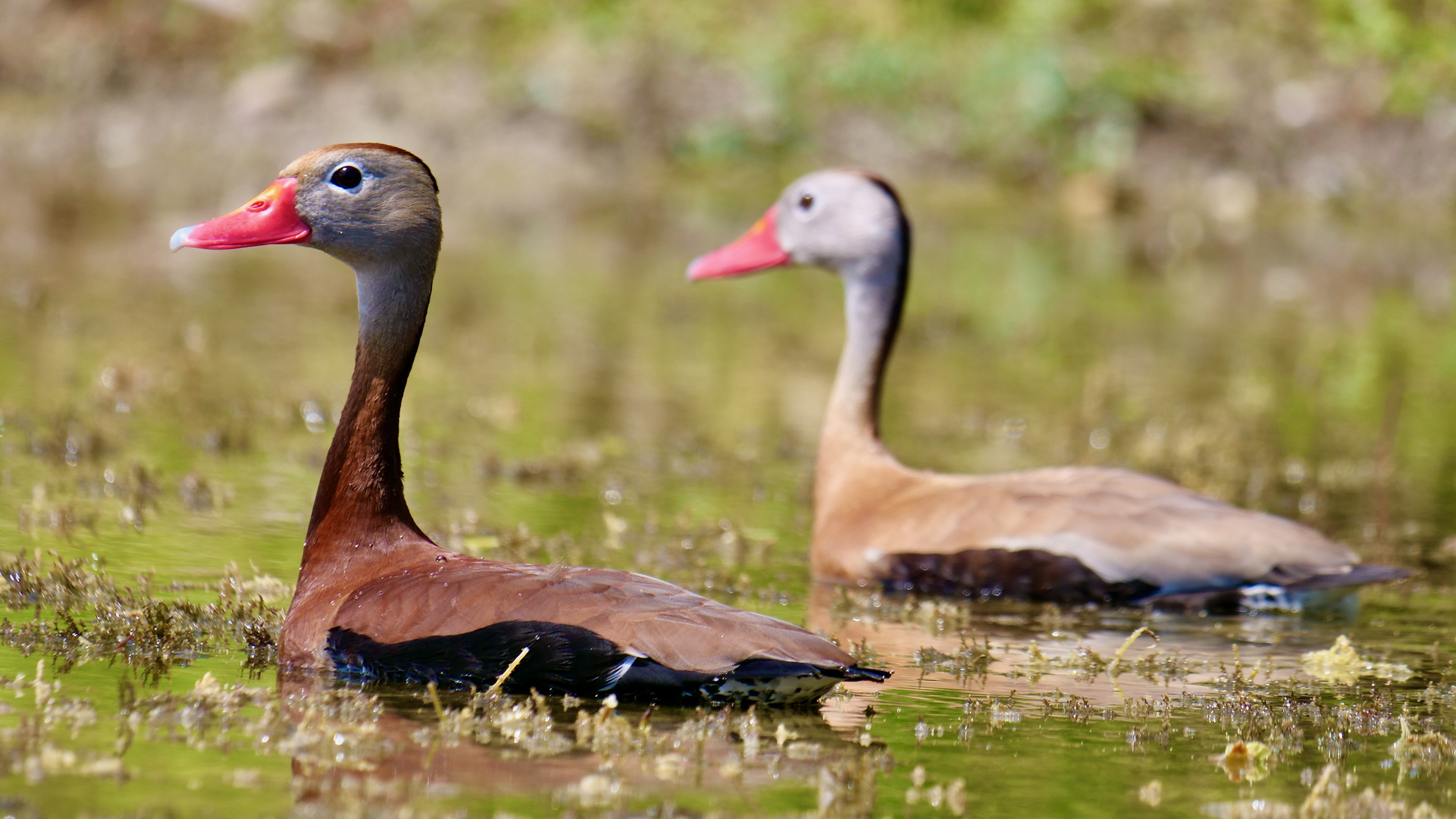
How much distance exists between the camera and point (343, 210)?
244 inches

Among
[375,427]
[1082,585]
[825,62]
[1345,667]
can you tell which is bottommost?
[1345,667]

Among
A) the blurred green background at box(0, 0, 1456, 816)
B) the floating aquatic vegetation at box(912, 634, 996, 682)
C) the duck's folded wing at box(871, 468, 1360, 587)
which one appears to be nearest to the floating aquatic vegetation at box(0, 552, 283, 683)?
the blurred green background at box(0, 0, 1456, 816)

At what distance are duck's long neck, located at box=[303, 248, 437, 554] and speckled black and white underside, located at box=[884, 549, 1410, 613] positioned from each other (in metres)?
2.43

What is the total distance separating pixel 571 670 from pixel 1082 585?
9.51 ft

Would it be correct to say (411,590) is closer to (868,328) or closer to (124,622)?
(124,622)

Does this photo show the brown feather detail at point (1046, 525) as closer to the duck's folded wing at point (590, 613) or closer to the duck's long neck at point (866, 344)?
the duck's long neck at point (866, 344)

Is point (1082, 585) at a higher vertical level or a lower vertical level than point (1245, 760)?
higher

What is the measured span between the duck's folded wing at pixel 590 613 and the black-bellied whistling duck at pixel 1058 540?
7.85 feet

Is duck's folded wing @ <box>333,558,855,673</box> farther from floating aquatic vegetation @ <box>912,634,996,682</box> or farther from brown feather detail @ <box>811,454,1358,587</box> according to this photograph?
brown feather detail @ <box>811,454,1358,587</box>

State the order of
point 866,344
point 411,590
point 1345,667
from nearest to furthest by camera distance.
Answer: point 411,590 < point 1345,667 < point 866,344

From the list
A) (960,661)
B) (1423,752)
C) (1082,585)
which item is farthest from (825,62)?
(1423,752)

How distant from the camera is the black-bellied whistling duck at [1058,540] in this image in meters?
7.59

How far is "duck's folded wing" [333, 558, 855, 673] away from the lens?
5242mm

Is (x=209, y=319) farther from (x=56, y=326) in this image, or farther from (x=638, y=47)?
(x=638, y=47)
